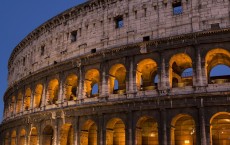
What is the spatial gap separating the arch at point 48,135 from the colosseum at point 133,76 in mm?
80

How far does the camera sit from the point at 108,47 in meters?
23.0

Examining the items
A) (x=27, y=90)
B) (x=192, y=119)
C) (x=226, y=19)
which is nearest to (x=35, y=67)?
Result: (x=27, y=90)

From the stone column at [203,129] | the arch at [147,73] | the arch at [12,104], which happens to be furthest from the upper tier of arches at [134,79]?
the arch at [12,104]

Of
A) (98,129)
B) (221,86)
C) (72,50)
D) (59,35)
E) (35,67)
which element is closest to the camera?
(221,86)

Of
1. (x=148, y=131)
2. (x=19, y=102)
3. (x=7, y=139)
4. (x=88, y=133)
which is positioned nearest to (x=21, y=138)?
(x=7, y=139)

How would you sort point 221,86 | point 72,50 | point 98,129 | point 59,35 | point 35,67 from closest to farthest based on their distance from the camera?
point 221,86, point 98,129, point 72,50, point 59,35, point 35,67

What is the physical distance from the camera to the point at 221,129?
782 inches

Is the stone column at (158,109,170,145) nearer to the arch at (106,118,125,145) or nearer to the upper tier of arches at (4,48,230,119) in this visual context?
the upper tier of arches at (4,48,230,119)

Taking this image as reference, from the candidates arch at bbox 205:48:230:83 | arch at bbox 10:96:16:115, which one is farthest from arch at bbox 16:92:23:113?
arch at bbox 205:48:230:83

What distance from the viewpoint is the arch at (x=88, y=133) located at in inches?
902

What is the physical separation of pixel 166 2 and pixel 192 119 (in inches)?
306

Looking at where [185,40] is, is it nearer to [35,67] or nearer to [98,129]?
[98,129]

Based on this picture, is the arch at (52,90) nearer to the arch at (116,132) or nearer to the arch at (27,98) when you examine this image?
the arch at (27,98)

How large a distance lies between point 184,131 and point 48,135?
11.6 meters
